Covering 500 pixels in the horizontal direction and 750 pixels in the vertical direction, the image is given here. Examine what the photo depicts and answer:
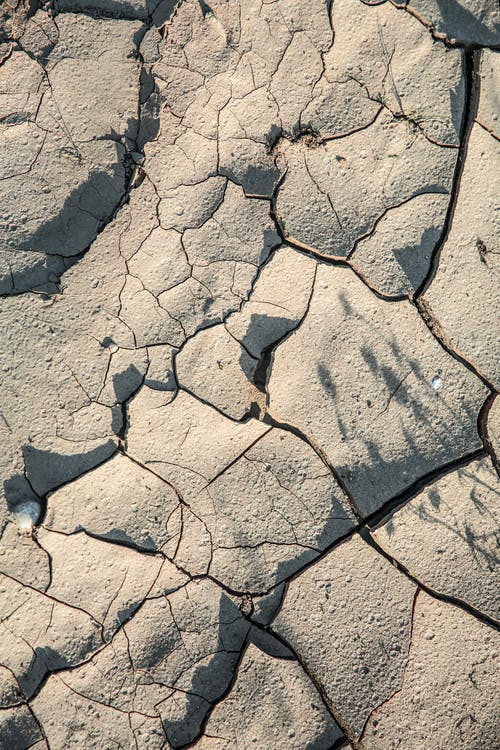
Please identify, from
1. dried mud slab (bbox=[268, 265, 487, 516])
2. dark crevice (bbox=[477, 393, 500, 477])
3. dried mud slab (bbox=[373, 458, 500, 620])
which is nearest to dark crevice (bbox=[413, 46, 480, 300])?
dried mud slab (bbox=[268, 265, 487, 516])

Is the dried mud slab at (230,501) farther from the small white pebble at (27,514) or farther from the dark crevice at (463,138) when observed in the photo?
the dark crevice at (463,138)

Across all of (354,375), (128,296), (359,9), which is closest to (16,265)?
(128,296)

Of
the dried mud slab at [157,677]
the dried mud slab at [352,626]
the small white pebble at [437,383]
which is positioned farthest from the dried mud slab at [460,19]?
the dried mud slab at [157,677]

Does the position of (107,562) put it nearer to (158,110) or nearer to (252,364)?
(252,364)

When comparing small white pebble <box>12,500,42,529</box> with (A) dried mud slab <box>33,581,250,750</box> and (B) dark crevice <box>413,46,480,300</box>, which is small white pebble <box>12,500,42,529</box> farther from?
(B) dark crevice <box>413,46,480,300</box>

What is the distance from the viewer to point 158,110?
3035 mm

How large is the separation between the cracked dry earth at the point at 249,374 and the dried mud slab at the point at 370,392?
0.5 inches

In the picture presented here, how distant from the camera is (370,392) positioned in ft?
9.86

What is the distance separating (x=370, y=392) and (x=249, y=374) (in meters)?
0.65

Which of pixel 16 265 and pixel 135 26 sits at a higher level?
pixel 135 26

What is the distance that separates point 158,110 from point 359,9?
1.22 metres

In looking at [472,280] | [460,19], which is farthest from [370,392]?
[460,19]

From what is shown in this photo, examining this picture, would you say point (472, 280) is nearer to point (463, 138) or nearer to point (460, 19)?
point (463, 138)

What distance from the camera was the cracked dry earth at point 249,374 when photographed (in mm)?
2914
